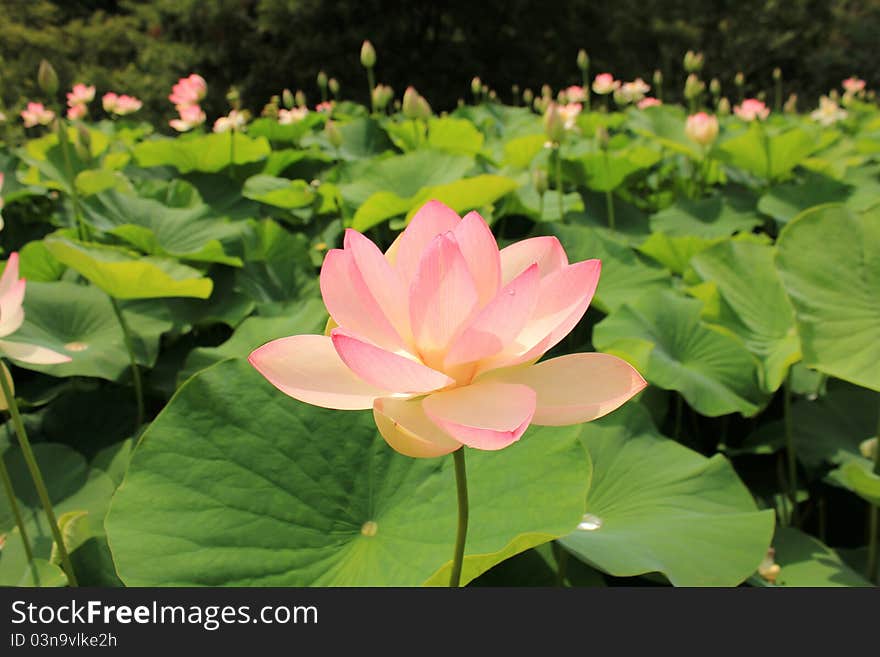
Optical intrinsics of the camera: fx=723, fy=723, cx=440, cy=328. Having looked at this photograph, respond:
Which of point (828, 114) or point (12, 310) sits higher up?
point (12, 310)

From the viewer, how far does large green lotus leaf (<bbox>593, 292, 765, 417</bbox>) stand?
973mm

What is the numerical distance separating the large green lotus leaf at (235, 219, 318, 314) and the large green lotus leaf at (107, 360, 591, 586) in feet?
2.16

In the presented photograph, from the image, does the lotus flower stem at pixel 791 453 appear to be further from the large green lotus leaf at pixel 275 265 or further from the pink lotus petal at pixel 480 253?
the large green lotus leaf at pixel 275 265

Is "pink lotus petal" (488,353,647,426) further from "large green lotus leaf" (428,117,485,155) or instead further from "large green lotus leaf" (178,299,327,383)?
"large green lotus leaf" (428,117,485,155)

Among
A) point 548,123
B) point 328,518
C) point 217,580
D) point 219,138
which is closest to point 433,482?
point 328,518

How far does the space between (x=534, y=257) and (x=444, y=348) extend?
4.1 inches

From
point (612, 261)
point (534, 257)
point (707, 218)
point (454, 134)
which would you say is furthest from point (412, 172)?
point (534, 257)

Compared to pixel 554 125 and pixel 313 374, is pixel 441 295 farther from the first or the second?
pixel 554 125

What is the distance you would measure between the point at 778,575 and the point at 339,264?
675 mm

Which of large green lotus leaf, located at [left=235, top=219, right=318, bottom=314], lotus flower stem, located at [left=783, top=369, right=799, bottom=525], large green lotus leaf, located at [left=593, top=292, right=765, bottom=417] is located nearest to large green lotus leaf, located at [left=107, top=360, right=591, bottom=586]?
large green lotus leaf, located at [left=593, top=292, right=765, bottom=417]

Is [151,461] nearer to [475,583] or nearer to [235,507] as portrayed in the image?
[235,507]

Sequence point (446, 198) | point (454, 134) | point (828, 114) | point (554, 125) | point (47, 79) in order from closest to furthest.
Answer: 1. point (446, 198)
2. point (47, 79)
3. point (554, 125)
4. point (454, 134)
5. point (828, 114)

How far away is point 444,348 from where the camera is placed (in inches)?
17.5

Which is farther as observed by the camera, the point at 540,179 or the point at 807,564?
the point at 540,179
